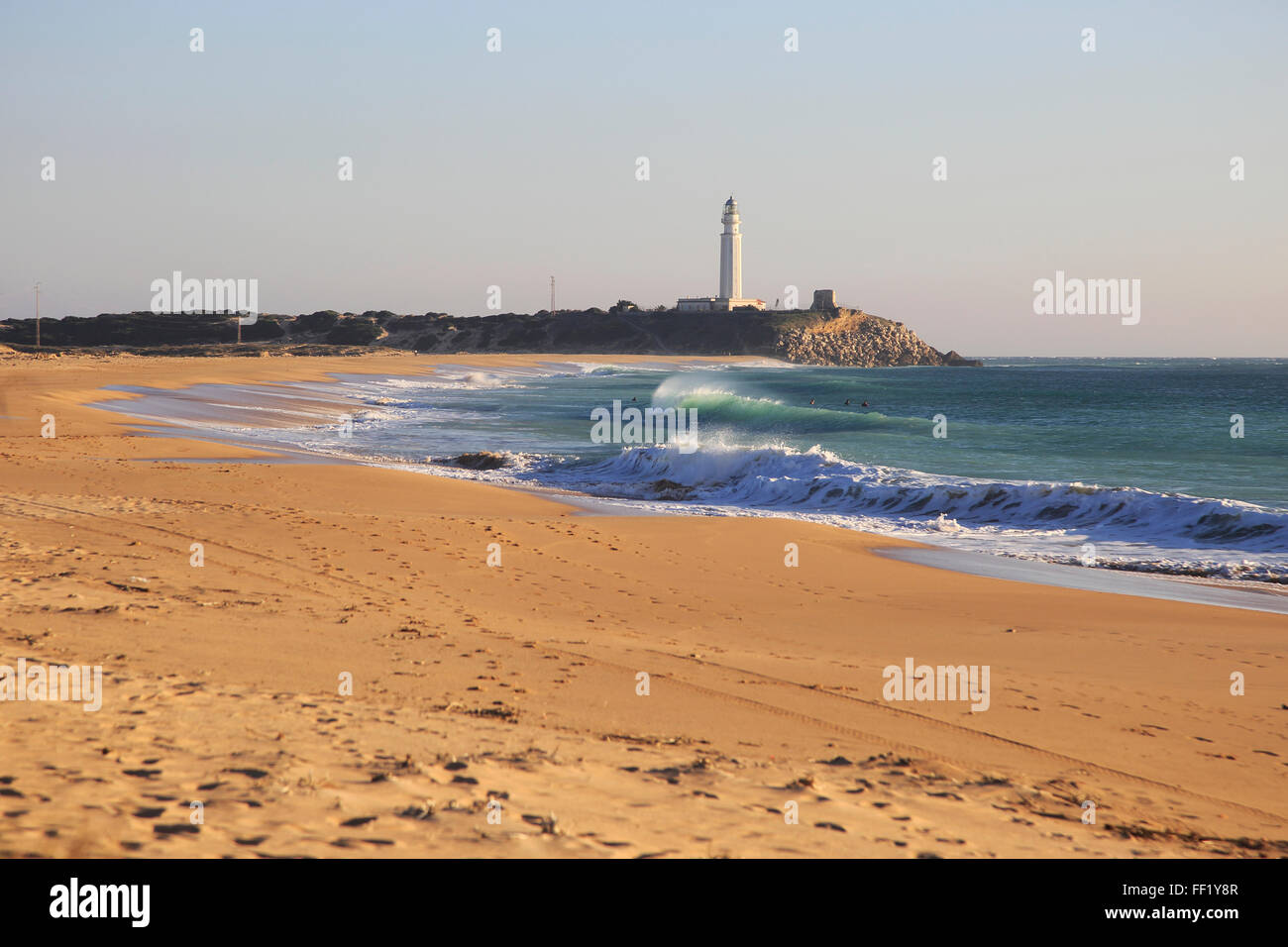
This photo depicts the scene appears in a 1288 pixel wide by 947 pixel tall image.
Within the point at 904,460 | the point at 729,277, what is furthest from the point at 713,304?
the point at 904,460

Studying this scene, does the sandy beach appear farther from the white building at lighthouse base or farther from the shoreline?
the white building at lighthouse base

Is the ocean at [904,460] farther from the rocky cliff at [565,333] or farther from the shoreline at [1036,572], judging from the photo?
the rocky cliff at [565,333]

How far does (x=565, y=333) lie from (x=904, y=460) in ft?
393

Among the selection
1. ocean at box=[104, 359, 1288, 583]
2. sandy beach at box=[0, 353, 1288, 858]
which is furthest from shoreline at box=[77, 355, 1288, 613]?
sandy beach at box=[0, 353, 1288, 858]

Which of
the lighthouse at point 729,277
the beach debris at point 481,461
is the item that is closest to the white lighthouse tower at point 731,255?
the lighthouse at point 729,277

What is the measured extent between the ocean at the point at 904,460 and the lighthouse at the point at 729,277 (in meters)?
A: 76.0

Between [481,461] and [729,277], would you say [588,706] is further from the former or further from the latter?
[729,277]

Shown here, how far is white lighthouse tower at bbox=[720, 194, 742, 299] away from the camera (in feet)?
405

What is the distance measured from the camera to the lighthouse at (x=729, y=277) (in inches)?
4894

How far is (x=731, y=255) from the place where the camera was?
13250cm

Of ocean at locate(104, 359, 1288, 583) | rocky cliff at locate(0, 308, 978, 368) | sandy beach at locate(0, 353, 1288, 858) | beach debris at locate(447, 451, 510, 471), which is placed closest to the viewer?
sandy beach at locate(0, 353, 1288, 858)
